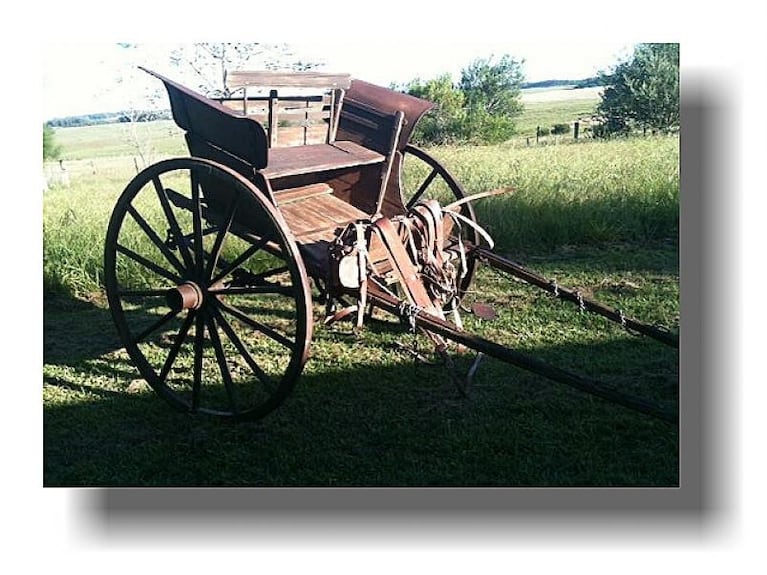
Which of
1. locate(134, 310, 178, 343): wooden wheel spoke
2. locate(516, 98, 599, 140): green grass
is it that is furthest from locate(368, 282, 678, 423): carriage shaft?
locate(516, 98, 599, 140): green grass

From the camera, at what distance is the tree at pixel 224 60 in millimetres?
3227

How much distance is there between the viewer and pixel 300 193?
3.80 m

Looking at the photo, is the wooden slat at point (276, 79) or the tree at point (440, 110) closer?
the wooden slat at point (276, 79)

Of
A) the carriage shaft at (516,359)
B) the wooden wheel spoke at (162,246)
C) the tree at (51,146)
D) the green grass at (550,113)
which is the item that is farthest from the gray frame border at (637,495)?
the tree at (51,146)

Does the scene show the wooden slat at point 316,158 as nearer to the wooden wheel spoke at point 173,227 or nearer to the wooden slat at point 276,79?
the wooden slat at point 276,79

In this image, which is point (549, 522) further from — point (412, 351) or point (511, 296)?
point (511, 296)

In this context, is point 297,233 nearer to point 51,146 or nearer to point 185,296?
point 185,296

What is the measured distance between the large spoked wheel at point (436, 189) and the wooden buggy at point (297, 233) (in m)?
0.01

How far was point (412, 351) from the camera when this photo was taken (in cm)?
408

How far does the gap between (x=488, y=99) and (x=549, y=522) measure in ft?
6.66

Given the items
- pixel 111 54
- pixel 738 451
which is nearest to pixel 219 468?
pixel 111 54

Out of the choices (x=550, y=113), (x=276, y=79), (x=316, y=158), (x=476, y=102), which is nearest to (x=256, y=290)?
(x=316, y=158)

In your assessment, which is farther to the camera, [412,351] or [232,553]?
[412,351]

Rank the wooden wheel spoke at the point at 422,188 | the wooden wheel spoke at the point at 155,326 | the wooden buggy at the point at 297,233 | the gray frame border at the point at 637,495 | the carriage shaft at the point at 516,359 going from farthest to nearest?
the wooden wheel spoke at the point at 422,188 < the wooden wheel spoke at the point at 155,326 < the wooden buggy at the point at 297,233 < the gray frame border at the point at 637,495 < the carriage shaft at the point at 516,359
